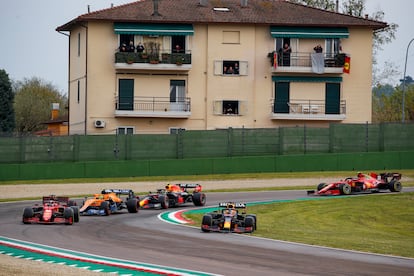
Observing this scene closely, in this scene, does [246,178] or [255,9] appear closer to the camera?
[246,178]

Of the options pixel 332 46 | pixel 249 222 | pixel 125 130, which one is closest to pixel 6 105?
pixel 125 130

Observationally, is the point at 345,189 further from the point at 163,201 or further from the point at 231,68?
the point at 231,68

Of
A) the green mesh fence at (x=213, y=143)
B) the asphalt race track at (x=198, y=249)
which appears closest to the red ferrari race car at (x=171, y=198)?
the asphalt race track at (x=198, y=249)

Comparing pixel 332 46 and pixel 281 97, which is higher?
pixel 332 46

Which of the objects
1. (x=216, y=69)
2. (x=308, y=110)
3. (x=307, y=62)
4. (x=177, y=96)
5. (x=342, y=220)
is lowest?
(x=342, y=220)

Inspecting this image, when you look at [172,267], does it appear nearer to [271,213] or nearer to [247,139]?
[271,213]

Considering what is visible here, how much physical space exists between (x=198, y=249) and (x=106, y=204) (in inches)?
445

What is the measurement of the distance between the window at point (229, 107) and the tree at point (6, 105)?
32.3 m

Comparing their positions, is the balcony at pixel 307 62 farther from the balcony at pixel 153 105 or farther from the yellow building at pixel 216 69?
the balcony at pixel 153 105

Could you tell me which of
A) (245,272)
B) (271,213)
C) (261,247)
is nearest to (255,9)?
(271,213)

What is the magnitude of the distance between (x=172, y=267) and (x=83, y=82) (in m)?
49.6

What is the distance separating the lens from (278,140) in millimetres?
58125

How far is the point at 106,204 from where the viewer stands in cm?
3234

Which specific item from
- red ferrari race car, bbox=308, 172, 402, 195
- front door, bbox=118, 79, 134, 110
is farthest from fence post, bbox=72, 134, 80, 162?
red ferrari race car, bbox=308, 172, 402, 195
